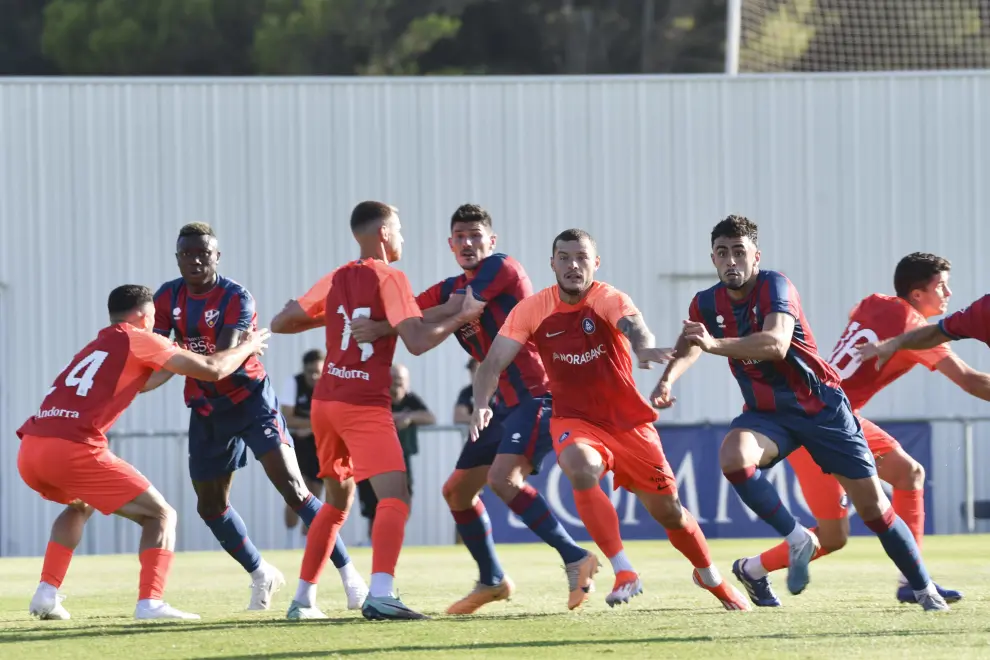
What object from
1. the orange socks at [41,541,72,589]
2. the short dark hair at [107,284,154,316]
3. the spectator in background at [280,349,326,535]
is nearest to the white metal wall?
the spectator in background at [280,349,326,535]

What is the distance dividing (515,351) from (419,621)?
4.88 feet

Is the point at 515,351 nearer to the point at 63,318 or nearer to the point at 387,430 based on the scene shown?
the point at 387,430

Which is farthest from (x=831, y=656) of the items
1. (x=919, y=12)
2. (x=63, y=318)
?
(x=919, y=12)

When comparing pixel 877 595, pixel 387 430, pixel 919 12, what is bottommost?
pixel 877 595

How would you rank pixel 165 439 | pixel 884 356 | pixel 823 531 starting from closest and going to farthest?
pixel 884 356 → pixel 823 531 → pixel 165 439

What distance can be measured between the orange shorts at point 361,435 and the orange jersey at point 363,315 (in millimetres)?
49

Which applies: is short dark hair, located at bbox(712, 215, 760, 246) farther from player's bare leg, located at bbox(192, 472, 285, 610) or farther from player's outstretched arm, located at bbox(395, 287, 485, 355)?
player's bare leg, located at bbox(192, 472, 285, 610)

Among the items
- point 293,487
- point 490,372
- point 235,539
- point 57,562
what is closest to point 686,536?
point 490,372

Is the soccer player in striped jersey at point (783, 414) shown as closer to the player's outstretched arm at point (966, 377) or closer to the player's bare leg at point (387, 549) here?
the player's outstretched arm at point (966, 377)

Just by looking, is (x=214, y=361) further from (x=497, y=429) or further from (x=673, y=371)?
(x=673, y=371)

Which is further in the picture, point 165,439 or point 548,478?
point 165,439

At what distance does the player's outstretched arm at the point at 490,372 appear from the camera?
8.10m

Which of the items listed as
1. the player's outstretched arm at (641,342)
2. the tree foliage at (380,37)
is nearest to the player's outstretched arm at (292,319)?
the player's outstretched arm at (641,342)

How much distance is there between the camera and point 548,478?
53.8 feet
